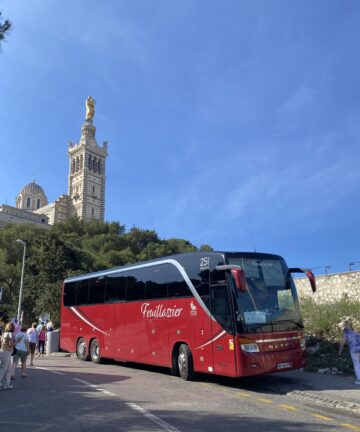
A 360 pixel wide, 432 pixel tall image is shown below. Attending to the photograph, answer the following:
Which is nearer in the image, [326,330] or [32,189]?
[326,330]

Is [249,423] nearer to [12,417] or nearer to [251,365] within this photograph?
[251,365]

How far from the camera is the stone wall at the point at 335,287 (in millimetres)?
18375

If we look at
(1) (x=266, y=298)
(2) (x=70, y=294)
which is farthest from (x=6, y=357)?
(2) (x=70, y=294)

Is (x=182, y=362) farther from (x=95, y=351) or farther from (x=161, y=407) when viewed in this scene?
(x=95, y=351)

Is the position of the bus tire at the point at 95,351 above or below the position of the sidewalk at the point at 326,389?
above

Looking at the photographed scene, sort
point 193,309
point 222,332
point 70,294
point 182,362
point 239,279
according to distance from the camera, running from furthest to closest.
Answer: point 70,294 < point 182,362 < point 193,309 < point 222,332 < point 239,279

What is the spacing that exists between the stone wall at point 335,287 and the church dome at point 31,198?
472ft

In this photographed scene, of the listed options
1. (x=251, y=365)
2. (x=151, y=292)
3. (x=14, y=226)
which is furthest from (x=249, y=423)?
(x=14, y=226)

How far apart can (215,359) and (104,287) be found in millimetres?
7385

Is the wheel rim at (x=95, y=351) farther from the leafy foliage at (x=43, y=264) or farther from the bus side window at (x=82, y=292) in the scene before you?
the leafy foliage at (x=43, y=264)

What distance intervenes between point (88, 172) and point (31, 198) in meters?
21.6

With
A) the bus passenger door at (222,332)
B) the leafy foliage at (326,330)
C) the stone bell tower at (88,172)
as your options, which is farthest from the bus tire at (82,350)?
the stone bell tower at (88,172)

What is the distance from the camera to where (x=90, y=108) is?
527 ft

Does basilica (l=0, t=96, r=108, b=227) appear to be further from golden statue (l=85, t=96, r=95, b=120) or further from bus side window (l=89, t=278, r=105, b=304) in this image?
bus side window (l=89, t=278, r=105, b=304)
